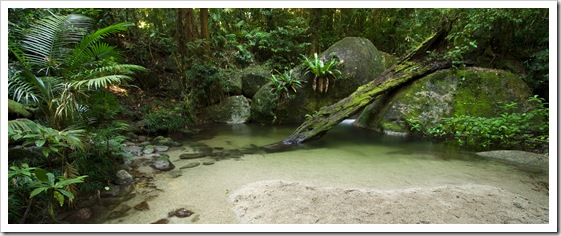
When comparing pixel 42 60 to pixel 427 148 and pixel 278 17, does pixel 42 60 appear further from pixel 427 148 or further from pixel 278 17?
pixel 278 17

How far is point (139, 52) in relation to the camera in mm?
8930

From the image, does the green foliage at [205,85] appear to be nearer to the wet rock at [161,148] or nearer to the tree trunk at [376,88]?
the wet rock at [161,148]

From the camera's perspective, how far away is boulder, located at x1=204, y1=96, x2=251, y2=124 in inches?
320

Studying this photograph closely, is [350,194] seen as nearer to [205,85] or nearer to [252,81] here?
[205,85]

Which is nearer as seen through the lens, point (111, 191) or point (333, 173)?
point (111, 191)

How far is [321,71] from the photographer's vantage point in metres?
7.77

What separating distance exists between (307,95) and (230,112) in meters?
2.43

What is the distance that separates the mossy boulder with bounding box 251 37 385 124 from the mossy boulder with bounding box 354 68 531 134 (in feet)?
5.66

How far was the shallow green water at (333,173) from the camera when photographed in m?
2.65

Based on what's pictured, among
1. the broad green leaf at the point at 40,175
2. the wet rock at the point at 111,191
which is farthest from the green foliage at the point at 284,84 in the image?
the broad green leaf at the point at 40,175

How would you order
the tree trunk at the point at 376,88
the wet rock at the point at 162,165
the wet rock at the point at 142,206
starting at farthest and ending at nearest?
1. the tree trunk at the point at 376,88
2. the wet rock at the point at 162,165
3. the wet rock at the point at 142,206

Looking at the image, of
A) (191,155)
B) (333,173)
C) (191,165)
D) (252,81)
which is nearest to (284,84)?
(252,81)

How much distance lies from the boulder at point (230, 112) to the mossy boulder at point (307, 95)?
321 mm

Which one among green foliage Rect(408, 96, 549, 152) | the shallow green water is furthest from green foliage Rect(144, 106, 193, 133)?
green foliage Rect(408, 96, 549, 152)
